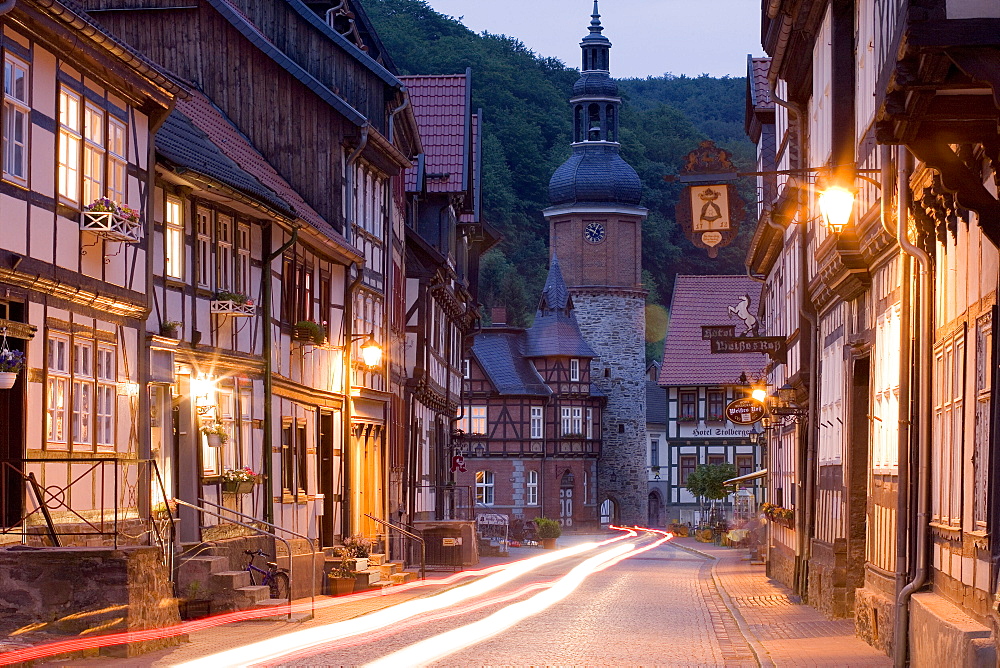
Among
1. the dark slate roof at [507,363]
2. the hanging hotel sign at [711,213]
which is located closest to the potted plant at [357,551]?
the hanging hotel sign at [711,213]

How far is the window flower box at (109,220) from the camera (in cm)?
1719

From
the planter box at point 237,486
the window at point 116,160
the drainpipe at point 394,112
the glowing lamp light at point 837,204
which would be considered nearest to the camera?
the glowing lamp light at point 837,204

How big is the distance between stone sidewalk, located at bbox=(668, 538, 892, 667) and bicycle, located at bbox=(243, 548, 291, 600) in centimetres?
628

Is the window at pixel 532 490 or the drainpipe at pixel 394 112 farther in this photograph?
the window at pixel 532 490

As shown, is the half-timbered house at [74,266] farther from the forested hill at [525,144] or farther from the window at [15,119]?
the forested hill at [525,144]

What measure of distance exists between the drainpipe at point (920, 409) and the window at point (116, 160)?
832cm

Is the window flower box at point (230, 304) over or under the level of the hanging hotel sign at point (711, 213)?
under

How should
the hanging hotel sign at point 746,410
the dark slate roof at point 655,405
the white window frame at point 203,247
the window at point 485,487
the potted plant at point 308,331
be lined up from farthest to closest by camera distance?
the dark slate roof at point 655,405 → the window at point 485,487 → the hanging hotel sign at point 746,410 → the potted plant at point 308,331 → the white window frame at point 203,247

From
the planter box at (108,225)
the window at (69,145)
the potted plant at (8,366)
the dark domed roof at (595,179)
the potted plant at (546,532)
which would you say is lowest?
the potted plant at (546,532)

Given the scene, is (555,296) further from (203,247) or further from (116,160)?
(116,160)

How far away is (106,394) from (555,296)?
6936 cm


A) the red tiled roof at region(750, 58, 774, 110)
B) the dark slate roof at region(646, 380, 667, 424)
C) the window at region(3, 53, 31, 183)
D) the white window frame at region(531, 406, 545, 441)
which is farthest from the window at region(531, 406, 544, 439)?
the window at region(3, 53, 31, 183)

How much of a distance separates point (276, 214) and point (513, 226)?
93.2m

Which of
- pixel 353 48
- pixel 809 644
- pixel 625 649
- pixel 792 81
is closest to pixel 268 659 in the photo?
pixel 625 649
